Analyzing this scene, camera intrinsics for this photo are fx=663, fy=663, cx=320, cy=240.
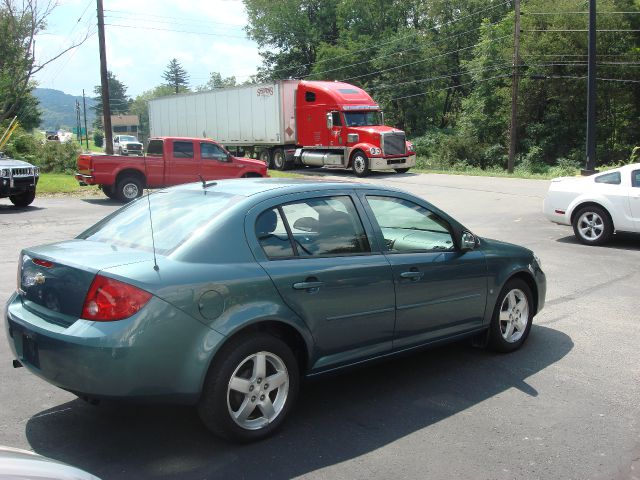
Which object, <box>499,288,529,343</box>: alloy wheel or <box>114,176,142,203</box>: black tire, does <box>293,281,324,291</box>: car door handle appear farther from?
<box>114,176,142,203</box>: black tire

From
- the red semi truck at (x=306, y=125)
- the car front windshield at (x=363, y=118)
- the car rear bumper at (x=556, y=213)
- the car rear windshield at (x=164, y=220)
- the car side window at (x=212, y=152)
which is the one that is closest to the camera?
the car rear windshield at (x=164, y=220)

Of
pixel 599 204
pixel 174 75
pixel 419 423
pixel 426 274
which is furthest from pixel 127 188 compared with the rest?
pixel 174 75

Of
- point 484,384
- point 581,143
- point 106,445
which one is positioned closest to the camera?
point 106,445

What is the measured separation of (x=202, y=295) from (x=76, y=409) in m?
1.46

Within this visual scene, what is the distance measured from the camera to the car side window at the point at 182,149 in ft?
62.3

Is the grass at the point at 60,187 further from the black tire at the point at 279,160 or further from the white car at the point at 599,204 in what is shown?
the white car at the point at 599,204

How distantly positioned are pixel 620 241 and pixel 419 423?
9088 mm

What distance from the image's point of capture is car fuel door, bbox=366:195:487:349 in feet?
15.5

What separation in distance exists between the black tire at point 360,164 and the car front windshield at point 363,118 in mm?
1434

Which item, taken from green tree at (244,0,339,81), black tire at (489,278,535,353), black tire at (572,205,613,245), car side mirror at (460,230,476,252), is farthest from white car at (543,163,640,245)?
green tree at (244,0,339,81)

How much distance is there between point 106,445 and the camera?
3.90 meters

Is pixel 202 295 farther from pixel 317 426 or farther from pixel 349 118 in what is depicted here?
pixel 349 118

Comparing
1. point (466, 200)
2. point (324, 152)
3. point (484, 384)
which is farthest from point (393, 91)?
point (484, 384)

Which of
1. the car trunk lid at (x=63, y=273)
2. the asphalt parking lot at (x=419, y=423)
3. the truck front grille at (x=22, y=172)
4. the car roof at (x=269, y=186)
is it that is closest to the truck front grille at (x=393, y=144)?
the truck front grille at (x=22, y=172)
